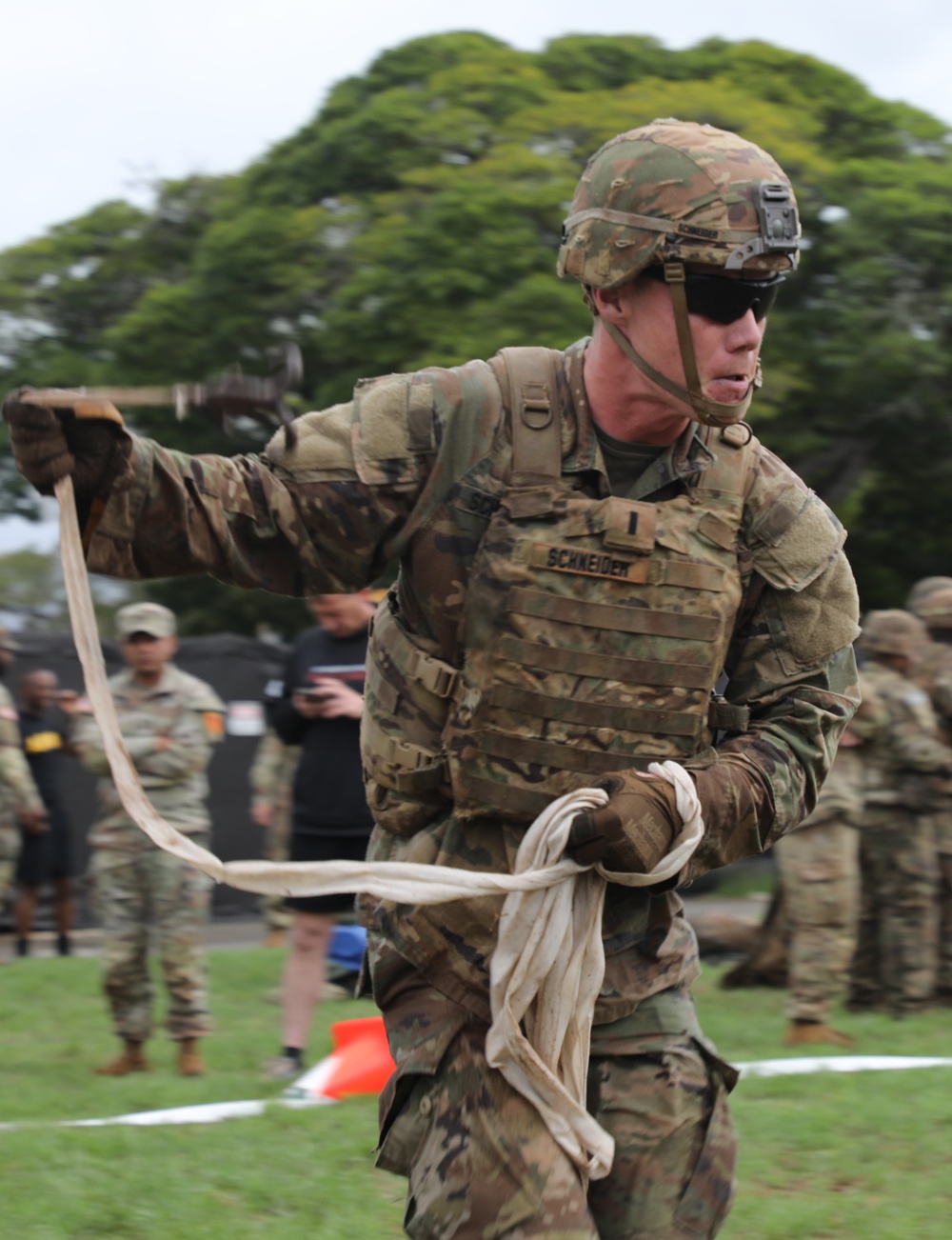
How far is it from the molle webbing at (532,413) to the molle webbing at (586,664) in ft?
0.99

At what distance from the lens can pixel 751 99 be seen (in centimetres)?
1700

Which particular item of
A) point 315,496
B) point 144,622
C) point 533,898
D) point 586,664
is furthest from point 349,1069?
point 315,496

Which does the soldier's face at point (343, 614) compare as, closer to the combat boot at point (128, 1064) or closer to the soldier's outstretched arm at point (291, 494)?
the combat boot at point (128, 1064)

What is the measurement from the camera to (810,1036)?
8.17 meters

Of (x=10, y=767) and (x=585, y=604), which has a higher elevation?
(x=585, y=604)

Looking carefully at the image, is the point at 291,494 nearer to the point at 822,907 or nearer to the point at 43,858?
the point at 822,907

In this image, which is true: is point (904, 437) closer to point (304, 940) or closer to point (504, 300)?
point (504, 300)

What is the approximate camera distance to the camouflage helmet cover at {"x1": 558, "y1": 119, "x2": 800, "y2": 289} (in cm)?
300

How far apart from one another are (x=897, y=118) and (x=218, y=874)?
644 inches

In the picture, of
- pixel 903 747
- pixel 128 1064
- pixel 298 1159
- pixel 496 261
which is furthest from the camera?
pixel 496 261

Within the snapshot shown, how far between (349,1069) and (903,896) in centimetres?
365

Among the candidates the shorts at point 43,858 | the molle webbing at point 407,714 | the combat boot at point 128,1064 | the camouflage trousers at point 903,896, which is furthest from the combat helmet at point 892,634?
the molle webbing at point 407,714

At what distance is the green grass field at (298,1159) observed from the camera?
507cm

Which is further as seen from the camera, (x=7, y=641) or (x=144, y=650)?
(x=7, y=641)
